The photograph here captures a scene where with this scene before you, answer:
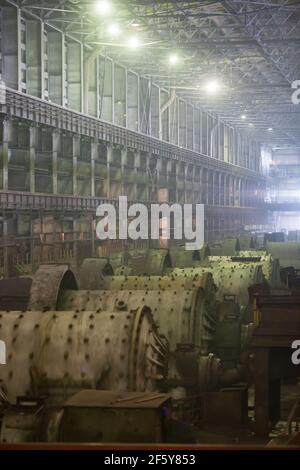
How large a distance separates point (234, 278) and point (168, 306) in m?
5.63

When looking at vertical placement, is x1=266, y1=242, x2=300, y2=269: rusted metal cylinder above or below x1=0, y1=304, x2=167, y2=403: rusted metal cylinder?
above

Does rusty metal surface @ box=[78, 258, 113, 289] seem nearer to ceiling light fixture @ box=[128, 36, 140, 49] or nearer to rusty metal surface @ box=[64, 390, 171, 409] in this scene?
rusty metal surface @ box=[64, 390, 171, 409]

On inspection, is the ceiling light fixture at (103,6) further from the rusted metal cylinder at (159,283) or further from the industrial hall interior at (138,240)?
the rusted metal cylinder at (159,283)

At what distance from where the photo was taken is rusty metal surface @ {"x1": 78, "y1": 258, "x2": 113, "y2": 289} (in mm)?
12633

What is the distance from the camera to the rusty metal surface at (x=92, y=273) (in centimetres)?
1263

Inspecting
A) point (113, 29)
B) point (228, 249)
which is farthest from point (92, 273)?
point (113, 29)

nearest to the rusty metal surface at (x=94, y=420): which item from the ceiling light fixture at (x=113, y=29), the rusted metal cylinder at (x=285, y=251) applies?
the rusted metal cylinder at (x=285, y=251)

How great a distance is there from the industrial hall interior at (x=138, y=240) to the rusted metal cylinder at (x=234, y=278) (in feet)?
0.18

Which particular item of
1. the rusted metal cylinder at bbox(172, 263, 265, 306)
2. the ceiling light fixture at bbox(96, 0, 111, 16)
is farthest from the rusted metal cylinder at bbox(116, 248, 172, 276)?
the ceiling light fixture at bbox(96, 0, 111, 16)

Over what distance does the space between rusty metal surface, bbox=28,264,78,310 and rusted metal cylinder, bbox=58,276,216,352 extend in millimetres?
251

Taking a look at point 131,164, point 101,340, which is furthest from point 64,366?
point 131,164

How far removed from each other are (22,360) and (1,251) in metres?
14.6

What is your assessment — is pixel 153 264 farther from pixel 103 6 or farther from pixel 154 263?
pixel 103 6
